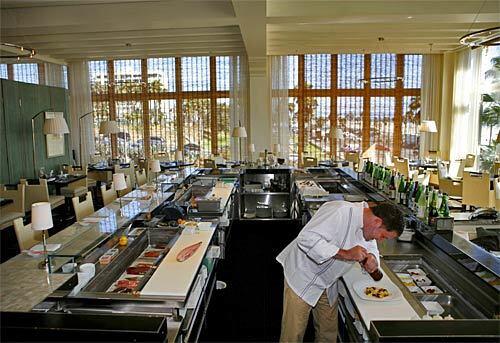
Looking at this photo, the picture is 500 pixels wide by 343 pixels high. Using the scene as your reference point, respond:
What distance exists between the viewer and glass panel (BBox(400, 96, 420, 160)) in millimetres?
12258

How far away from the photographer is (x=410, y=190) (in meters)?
3.96

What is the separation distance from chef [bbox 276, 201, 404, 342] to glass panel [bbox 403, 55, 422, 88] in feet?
35.1

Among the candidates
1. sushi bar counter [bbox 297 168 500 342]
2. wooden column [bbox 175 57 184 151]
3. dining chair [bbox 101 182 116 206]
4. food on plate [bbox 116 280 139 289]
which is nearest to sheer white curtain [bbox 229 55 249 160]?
wooden column [bbox 175 57 184 151]

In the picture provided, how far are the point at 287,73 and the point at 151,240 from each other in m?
9.38

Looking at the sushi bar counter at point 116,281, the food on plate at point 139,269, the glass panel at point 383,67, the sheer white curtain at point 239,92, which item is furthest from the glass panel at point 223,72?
the food on plate at point 139,269

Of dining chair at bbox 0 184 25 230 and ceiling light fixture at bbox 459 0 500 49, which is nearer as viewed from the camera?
ceiling light fixture at bbox 459 0 500 49

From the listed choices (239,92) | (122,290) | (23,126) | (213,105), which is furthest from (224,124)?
(122,290)

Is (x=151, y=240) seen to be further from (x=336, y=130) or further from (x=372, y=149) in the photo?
(x=372, y=149)

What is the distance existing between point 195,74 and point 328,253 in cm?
1092

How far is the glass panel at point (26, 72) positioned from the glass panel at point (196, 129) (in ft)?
15.1

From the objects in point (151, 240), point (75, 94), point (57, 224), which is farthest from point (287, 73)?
point (151, 240)

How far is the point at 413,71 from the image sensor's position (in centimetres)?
1216

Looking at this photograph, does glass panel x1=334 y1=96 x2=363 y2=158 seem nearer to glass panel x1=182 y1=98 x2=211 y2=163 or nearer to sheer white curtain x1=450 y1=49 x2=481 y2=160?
sheer white curtain x1=450 y1=49 x2=481 y2=160

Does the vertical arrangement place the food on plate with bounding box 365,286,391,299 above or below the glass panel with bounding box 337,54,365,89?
below
